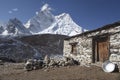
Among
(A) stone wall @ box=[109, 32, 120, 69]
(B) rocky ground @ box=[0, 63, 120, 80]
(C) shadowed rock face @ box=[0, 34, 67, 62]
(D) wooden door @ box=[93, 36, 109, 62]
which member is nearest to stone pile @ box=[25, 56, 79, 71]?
(B) rocky ground @ box=[0, 63, 120, 80]

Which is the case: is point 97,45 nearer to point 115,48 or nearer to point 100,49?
point 100,49

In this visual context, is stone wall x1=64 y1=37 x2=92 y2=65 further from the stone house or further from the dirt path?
the dirt path

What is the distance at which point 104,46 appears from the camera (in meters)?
15.8

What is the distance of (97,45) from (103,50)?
0.83m

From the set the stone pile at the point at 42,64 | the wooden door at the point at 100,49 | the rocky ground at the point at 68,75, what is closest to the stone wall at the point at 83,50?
the wooden door at the point at 100,49

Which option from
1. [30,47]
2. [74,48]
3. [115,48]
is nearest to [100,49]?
[115,48]

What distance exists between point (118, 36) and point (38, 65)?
7240mm

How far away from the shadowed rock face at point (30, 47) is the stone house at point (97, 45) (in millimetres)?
22637

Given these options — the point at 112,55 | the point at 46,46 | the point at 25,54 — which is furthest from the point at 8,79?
the point at 46,46

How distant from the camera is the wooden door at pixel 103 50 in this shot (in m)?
15.5

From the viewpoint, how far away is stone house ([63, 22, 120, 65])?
14.3m

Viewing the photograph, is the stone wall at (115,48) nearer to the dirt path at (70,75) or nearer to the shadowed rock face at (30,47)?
the dirt path at (70,75)

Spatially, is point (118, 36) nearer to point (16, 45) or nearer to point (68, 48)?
point (68, 48)

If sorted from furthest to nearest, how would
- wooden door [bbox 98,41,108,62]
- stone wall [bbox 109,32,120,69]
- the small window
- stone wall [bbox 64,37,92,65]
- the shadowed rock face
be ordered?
the shadowed rock face < the small window < stone wall [bbox 64,37,92,65] < wooden door [bbox 98,41,108,62] < stone wall [bbox 109,32,120,69]
